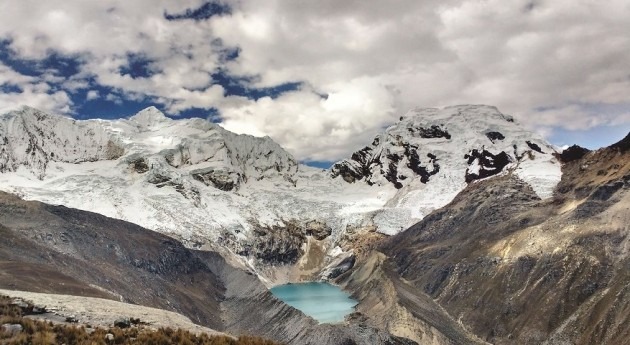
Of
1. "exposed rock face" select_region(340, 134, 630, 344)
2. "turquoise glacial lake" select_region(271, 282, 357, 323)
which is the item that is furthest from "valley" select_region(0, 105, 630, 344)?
"turquoise glacial lake" select_region(271, 282, 357, 323)

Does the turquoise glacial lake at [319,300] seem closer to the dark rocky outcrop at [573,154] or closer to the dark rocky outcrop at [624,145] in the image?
the dark rocky outcrop at [624,145]

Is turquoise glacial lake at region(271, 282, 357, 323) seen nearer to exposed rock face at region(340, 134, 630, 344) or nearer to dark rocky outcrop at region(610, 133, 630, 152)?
exposed rock face at region(340, 134, 630, 344)

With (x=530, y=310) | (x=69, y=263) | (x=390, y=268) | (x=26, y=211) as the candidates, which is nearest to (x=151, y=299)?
(x=69, y=263)

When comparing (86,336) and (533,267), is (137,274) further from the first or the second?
(86,336)

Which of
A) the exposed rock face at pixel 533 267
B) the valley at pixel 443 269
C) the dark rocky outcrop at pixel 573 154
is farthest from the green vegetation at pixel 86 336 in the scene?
the dark rocky outcrop at pixel 573 154

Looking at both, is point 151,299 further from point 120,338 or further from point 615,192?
point 615,192

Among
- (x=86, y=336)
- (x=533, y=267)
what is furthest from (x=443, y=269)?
(x=86, y=336)
